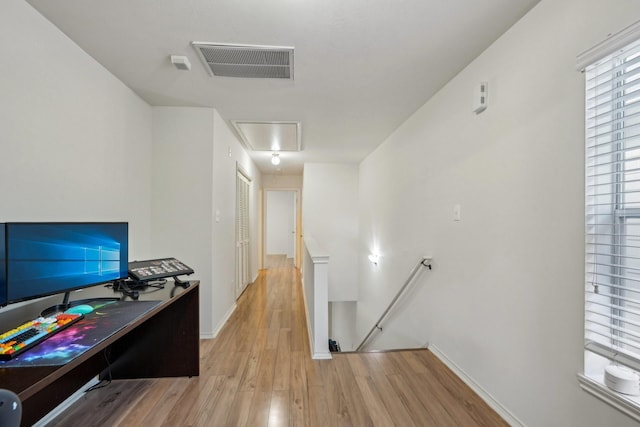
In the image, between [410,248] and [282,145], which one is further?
[282,145]

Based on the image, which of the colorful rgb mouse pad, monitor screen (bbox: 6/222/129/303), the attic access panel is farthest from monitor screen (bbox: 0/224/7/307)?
the attic access panel

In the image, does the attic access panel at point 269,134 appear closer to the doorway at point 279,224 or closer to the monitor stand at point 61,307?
the monitor stand at point 61,307

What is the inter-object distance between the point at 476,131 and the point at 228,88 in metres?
2.08

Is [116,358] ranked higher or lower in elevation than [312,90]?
lower

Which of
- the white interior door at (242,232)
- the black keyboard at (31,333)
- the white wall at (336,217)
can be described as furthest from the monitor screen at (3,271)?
the white wall at (336,217)

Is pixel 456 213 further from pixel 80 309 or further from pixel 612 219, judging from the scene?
pixel 80 309

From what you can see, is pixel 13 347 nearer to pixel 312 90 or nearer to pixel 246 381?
pixel 246 381

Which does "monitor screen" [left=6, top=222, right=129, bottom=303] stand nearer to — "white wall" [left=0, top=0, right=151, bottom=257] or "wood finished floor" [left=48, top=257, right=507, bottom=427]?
"white wall" [left=0, top=0, right=151, bottom=257]

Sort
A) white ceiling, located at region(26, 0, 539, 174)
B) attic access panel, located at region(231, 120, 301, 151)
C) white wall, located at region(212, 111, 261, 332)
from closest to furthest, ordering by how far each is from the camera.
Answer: white ceiling, located at region(26, 0, 539, 174), white wall, located at region(212, 111, 261, 332), attic access panel, located at region(231, 120, 301, 151)

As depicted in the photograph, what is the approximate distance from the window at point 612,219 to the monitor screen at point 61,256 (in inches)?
103

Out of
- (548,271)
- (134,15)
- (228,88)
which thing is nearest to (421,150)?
(548,271)

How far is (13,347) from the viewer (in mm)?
953

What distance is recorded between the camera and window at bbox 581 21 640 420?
3.45ft

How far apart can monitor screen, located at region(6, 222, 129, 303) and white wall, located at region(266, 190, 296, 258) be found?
7574 millimetres
